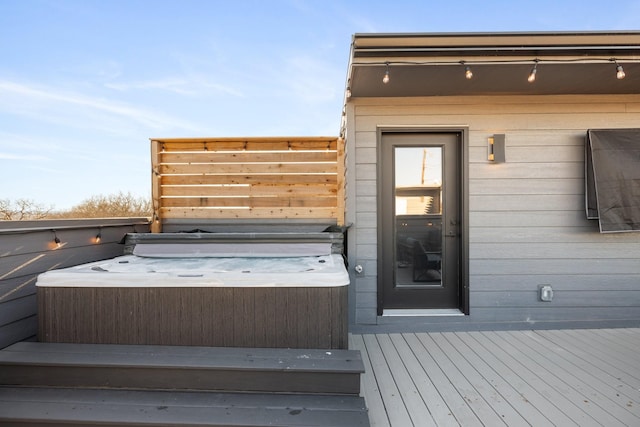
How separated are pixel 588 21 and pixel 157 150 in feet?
17.4

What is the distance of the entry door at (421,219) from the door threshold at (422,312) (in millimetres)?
31

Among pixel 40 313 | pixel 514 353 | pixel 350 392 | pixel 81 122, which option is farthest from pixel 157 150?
pixel 514 353

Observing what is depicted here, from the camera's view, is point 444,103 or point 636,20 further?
point 636,20

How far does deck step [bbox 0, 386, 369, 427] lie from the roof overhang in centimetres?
203

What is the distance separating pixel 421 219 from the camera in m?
2.87

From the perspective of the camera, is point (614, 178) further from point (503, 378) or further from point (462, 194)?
point (503, 378)

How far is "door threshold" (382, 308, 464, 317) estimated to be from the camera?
2.79 meters

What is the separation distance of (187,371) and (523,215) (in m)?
2.84

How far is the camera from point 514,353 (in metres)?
2.33

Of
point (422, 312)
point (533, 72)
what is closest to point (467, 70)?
point (533, 72)

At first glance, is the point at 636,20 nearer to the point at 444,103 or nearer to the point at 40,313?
the point at 444,103

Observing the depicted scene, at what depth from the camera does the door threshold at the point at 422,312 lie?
2785mm

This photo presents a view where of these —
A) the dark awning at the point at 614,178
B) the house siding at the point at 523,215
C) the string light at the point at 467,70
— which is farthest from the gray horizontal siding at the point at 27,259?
the dark awning at the point at 614,178

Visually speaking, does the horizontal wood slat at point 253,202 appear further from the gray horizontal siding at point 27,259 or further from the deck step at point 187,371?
the deck step at point 187,371
